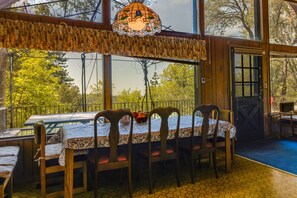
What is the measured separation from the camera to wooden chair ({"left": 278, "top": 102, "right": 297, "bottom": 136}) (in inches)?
211

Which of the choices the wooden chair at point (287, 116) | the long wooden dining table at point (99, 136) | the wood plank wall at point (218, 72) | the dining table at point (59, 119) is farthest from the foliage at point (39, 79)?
the wooden chair at point (287, 116)

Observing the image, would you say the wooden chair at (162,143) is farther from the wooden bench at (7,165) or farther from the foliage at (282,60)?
the foliage at (282,60)

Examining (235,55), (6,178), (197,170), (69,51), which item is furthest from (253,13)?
(6,178)

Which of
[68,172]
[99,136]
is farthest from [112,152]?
[68,172]

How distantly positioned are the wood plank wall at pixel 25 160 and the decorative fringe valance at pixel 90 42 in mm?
1338

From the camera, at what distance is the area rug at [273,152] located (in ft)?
12.1

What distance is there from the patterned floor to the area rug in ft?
1.05

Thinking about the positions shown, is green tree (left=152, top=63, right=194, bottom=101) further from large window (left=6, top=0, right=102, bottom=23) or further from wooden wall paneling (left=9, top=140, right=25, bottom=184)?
wooden wall paneling (left=9, top=140, right=25, bottom=184)

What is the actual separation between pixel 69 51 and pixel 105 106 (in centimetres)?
108

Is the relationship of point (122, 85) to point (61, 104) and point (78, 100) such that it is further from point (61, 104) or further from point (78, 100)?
point (61, 104)

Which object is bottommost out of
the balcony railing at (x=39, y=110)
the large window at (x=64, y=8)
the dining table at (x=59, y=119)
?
the dining table at (x=59, y=119)

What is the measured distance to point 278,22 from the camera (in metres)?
5.86

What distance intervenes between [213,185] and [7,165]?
250 centimetres

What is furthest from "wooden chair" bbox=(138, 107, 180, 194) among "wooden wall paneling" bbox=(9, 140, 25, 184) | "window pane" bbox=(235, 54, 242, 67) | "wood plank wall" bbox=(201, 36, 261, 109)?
"window pane" bbox=(235, 54, 242, 67)
